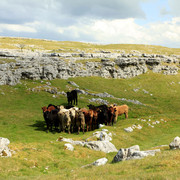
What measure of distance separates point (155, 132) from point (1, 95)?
3091 cm

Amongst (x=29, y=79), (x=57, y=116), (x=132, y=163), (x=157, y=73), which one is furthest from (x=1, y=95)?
(x=157, y=73)

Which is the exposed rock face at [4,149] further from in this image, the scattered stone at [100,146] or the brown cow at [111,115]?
the brown cow at [111,115]

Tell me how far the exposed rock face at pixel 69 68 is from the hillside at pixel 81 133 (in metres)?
1.59

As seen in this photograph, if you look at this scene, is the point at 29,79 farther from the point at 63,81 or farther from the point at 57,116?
the point at 57,116

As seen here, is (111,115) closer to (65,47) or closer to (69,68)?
(69,68)

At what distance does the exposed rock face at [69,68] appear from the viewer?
172 ft

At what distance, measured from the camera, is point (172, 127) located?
32969mm

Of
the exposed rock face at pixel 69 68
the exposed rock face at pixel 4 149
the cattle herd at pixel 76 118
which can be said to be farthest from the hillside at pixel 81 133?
the exposed rock face at pixel 69 68

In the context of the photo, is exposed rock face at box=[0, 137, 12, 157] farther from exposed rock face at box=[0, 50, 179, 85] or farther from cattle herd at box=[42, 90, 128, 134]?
exposed rock face at box=[0, 50, 179, 85]

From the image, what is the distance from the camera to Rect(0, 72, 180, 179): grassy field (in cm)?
1045

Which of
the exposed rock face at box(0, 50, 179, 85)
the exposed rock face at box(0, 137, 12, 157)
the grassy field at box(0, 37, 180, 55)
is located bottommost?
the exposed rock face at box(0, 137, 12, 157)

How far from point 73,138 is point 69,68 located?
44382 mm

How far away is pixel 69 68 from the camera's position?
6475cm

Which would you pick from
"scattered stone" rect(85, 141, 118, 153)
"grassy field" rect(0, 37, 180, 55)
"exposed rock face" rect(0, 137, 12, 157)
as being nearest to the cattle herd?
"scattered stone" rect(85, 141, 118, 153)
